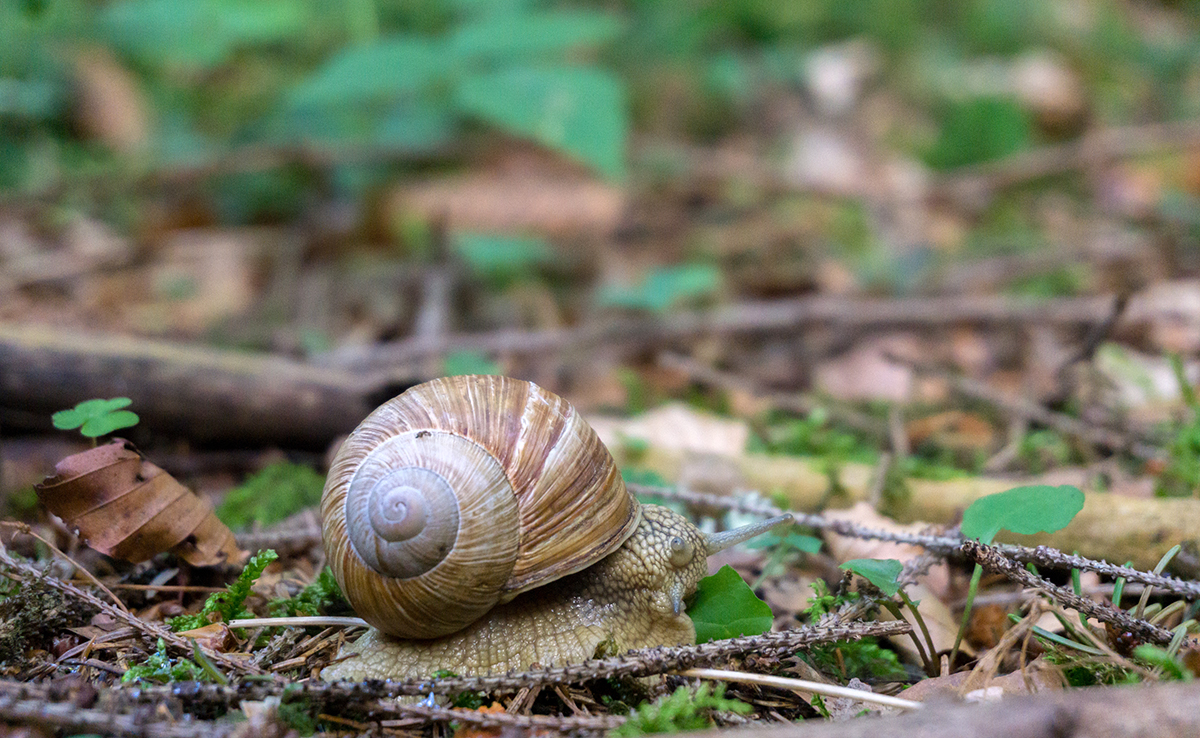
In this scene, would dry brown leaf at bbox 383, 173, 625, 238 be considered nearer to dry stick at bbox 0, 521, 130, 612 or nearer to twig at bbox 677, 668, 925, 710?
dry stick at bbox 0, 521, 130, 612

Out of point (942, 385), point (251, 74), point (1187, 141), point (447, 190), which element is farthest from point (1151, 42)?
point (251, 74)

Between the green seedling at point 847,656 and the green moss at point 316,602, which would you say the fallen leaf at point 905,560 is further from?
the green moss at point 316,602

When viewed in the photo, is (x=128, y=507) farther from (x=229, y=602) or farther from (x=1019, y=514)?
(x=1019, y=514)

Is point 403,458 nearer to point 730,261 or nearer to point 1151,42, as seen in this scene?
point 730,261

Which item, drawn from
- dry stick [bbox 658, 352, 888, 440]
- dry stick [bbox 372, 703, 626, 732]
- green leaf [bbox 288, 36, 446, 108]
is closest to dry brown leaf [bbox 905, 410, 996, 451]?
dry stick [bbox 658, 352, 888, 440]

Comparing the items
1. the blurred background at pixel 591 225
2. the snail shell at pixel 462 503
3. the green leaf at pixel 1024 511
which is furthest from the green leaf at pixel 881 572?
the blurred background at pixel 591 225

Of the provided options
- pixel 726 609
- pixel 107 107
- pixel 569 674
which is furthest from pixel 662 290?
pixel 107 107
